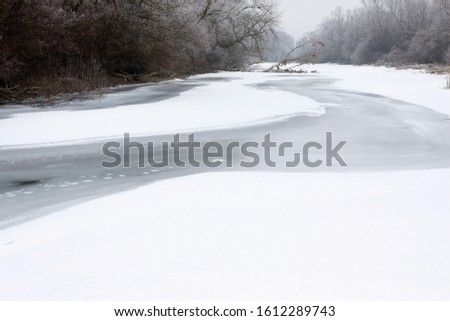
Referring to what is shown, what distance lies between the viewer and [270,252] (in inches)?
138

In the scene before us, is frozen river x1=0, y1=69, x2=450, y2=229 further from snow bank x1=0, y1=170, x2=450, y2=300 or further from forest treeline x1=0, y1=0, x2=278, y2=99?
forest treeline x1=0, y1=0, x2=278, y2=99

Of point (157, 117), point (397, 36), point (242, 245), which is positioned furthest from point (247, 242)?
point (397, 36)

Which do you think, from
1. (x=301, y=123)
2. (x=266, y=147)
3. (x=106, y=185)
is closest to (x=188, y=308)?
(x=106, y=185)

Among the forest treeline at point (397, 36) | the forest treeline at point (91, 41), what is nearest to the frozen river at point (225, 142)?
the forest treeline at point (91, 41)

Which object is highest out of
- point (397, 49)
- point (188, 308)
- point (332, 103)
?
point (397, 49)

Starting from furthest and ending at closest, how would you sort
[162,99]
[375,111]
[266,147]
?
1. [162,99]
2. [375,111]
3. [266,147]

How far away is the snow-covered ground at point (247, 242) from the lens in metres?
3.00

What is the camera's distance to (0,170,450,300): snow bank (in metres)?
2.99

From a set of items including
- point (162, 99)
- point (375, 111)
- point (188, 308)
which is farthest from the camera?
point (162, 99)

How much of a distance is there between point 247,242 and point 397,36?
195 feet

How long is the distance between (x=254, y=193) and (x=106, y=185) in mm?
1765

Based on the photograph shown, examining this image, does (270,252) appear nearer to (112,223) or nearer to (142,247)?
(142,247)

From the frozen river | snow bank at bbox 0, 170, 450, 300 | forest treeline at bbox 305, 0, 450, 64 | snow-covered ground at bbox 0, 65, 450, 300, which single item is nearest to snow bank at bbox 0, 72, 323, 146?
the frozen river

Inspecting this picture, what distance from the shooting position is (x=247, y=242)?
3695 mm
